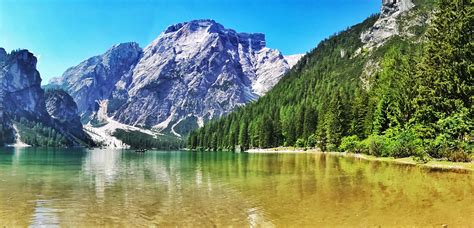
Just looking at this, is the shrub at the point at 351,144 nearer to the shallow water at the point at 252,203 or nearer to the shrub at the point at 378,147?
the shrub at the point at 378,147

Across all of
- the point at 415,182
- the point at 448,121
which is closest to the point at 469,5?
the point at 448,121

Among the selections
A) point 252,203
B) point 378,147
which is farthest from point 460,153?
point 252,203

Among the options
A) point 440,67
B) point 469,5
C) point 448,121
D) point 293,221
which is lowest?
point 293,221

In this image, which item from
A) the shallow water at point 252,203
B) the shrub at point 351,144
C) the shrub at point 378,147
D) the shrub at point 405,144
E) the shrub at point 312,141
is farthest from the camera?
the shrub at point 312,141

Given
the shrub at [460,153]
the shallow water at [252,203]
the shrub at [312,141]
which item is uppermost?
the shrub at [312,141]

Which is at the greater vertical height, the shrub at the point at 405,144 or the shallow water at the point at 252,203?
the shrub at the point at 405,144

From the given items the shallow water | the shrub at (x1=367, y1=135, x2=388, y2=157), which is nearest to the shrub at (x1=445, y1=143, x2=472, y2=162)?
the shallow water

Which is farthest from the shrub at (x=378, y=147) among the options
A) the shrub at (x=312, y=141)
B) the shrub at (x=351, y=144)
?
the shrub at (x=312, y=141)

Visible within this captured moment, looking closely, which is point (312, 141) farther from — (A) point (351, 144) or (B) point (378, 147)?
(B) point (378, 147)

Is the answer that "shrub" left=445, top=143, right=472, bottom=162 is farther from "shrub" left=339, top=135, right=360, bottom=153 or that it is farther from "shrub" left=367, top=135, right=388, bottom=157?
"shrub" left=339, top=135, right=360, bottom=153

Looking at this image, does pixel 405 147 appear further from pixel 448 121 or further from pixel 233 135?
pixel 233 135

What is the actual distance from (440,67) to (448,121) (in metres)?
8.67

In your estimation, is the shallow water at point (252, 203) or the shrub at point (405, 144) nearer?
the shallow water at point (252, 203)

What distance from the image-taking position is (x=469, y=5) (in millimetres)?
46938
